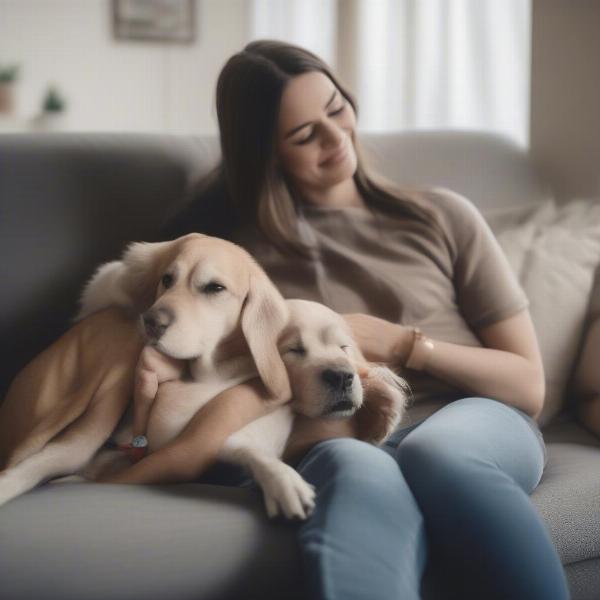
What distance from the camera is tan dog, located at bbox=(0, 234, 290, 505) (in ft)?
3.21

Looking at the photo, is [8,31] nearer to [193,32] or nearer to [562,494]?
[193,32]

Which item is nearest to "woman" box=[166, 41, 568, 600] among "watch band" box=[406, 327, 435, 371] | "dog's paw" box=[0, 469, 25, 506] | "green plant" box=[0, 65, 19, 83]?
"watch band" box=[406, 327, 435, 371]

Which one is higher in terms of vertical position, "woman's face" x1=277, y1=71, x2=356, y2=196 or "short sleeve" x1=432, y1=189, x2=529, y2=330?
"woman's face" x1=277, y1=71, x2=356, y2=196

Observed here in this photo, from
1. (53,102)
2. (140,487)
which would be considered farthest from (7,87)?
(140,487)

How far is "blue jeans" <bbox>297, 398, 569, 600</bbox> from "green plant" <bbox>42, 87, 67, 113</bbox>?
131 inches

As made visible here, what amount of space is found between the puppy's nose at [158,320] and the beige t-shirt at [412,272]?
0.28 meters

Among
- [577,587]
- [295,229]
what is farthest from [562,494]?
[295,229]

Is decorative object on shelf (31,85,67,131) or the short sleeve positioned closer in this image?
the short sleeve

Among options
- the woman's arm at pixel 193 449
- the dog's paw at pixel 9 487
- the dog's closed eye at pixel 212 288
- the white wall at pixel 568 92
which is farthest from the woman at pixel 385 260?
the white wall at pixel 568 92

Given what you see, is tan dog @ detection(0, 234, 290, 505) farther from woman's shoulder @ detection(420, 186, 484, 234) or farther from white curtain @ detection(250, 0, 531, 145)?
white curtain @ detection(250, 0, 531, 145)

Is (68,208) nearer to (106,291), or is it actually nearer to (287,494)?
(106,291)

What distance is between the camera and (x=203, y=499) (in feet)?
3.06

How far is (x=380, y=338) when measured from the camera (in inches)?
46.1

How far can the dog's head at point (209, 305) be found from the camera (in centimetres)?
97
